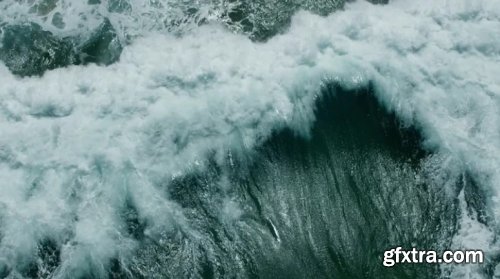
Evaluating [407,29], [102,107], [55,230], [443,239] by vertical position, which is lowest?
[55,230]

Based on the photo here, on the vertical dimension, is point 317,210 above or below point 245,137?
below

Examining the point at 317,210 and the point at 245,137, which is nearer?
the point at 317,210

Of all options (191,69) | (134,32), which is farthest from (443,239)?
(134,32)

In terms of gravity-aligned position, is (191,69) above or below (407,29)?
below

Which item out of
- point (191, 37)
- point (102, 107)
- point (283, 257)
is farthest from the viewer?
point (191, 37)

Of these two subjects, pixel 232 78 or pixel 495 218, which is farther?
pixel 232 78

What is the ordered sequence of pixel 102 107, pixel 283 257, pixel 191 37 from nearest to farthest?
A: 1. pixel 283 257
2. pixel 102 107
3. pixel 191 37

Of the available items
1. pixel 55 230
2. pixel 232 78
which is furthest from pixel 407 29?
pixel 55 230

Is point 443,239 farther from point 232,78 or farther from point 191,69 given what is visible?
point 191,69
